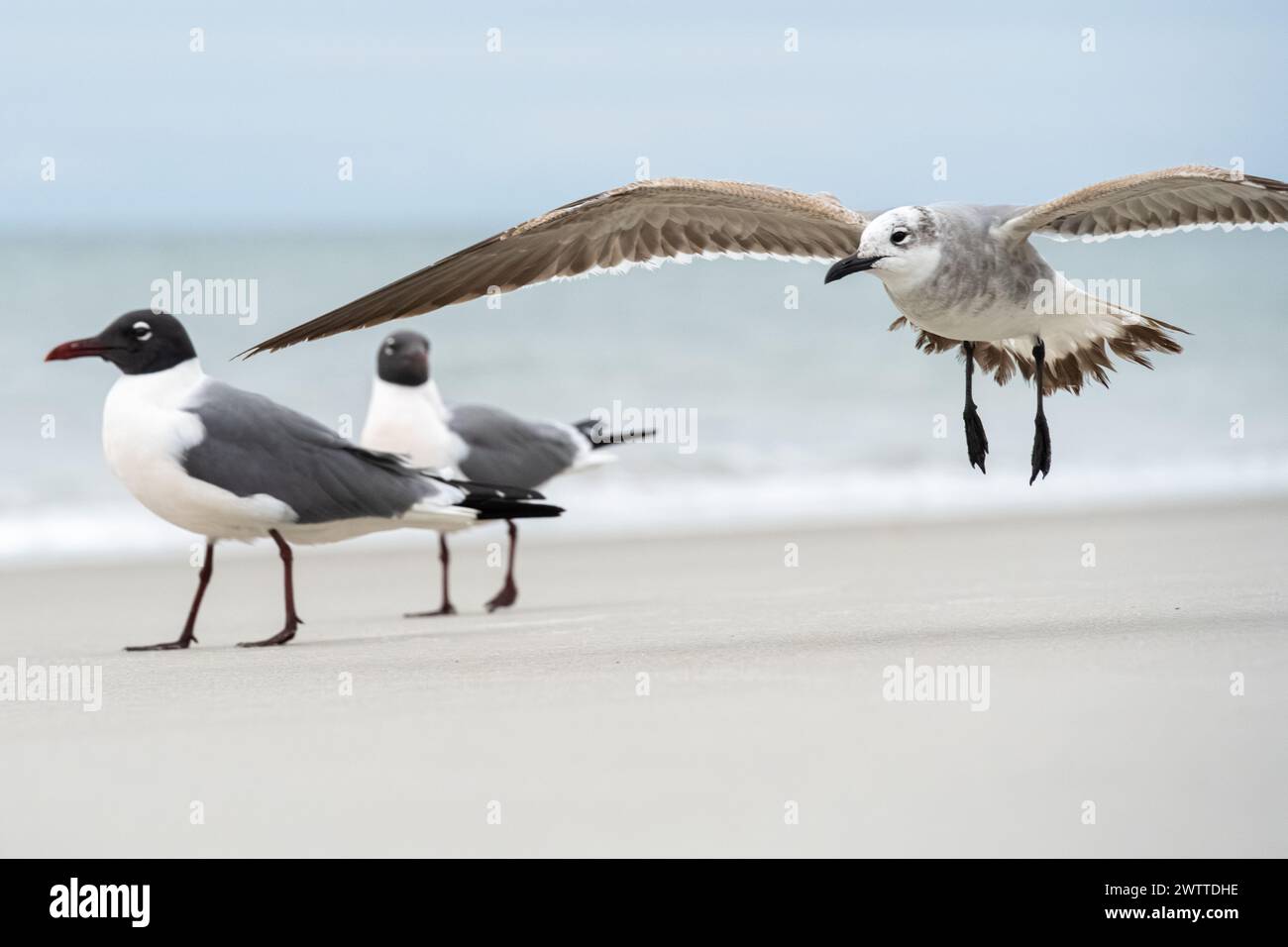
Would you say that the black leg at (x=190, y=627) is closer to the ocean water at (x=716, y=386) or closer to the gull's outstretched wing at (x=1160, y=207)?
the gull's outstretched wing at (x=1160, y=207)

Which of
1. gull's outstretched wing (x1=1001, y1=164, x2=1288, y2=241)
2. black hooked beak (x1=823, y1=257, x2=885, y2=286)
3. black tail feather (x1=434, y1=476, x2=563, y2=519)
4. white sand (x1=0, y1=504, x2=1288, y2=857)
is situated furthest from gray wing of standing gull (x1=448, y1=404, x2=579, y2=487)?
gull's outstretched wing (x1=1001, y1=164, x2=1288, y2=241)

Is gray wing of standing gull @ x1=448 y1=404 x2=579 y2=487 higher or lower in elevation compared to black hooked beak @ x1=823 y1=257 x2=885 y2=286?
lower

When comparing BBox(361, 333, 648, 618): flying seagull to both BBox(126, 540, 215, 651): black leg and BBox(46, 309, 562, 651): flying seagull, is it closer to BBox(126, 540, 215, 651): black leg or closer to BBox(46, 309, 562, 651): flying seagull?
BBox(46, 309, 562, 651): flying seagull

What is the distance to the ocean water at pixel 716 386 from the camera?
11.1m

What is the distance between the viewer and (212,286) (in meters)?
26.1

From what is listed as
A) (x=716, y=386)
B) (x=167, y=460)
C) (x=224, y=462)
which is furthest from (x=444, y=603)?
(x=716, y=386)

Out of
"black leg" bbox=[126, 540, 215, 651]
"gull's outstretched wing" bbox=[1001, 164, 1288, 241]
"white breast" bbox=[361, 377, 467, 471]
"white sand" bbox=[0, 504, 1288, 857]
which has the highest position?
"gull's outstretched wing" bbox=[1001, 164, 1288, 241]

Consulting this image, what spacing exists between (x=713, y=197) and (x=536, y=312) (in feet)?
48.7

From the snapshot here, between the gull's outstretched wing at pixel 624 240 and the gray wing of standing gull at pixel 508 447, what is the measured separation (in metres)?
1.54

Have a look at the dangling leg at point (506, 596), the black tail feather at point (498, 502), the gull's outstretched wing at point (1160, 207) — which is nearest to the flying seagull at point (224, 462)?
the black tail feather at point (498, 502)

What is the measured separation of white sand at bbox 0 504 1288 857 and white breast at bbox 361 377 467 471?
76 centimetres

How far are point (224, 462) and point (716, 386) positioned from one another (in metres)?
11.3

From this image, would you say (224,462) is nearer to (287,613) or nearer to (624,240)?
(287,613)

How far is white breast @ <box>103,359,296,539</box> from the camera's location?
6137 mm
